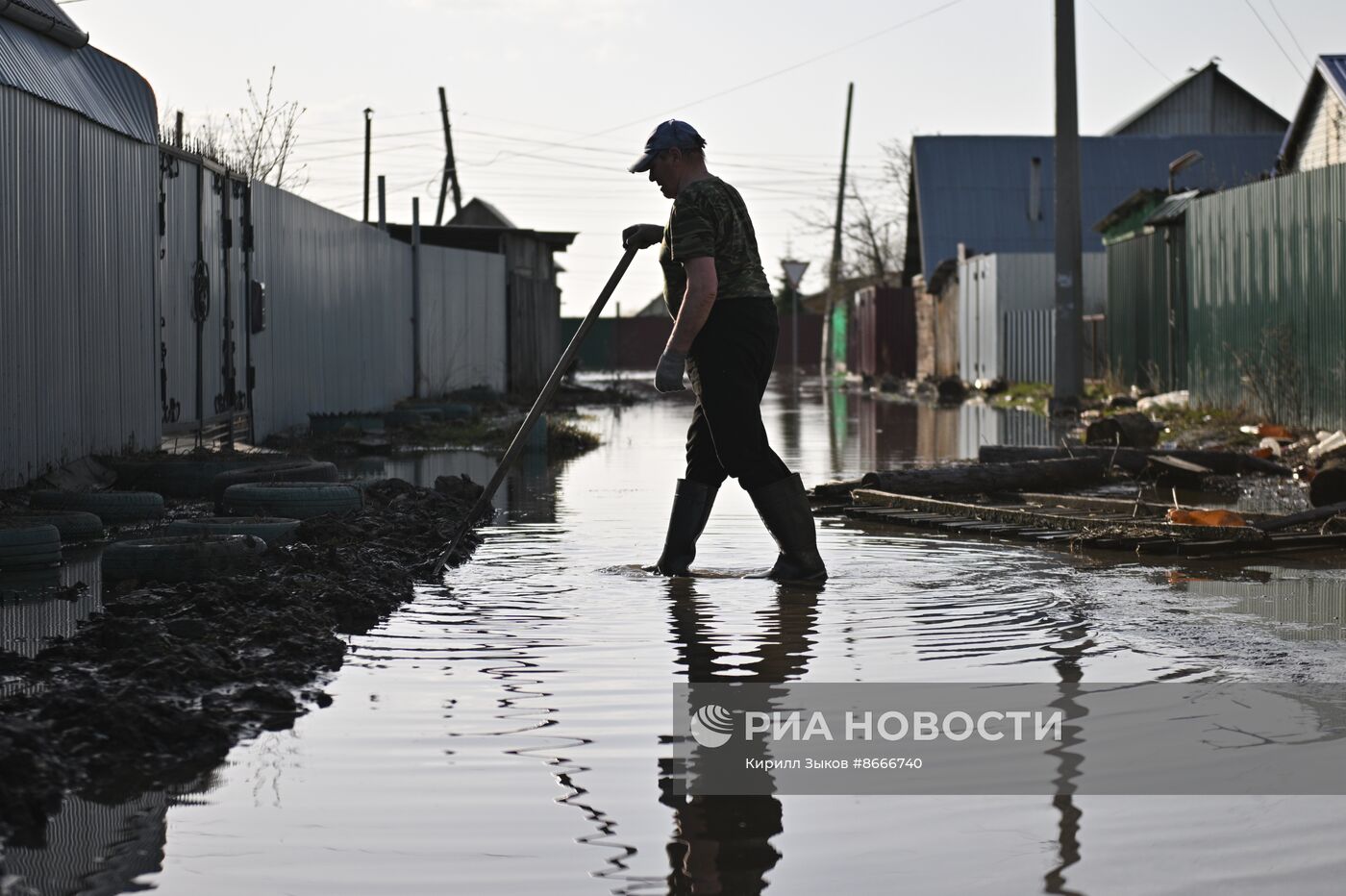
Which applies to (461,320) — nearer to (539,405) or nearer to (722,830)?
(539,405)

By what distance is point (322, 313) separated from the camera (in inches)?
747

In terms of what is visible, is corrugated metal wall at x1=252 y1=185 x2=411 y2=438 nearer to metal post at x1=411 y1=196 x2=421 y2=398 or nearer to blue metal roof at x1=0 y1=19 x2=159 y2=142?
metal post at x1=411 y1=196 x2=421 y2=398

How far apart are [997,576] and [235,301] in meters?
9.11

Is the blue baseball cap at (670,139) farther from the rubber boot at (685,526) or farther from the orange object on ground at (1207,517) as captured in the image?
the orange object on ground at (1207,517)

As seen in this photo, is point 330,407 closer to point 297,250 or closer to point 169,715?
point 297,250

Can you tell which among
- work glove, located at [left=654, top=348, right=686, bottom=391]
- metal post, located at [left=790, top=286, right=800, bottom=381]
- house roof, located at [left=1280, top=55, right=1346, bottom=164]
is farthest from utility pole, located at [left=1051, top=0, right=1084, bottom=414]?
metal post, located at [left=790, top=286, right=800, bottom=381]

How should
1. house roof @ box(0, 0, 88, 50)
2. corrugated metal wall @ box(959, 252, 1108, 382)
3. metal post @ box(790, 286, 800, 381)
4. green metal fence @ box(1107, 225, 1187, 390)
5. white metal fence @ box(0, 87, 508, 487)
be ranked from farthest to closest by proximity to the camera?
metal post @ box(790, 286, 800, 381) → corrugated metal wall @ box(959, 252, 1108, 382) → green metal fence @ box(1107, 225, 1187, 390) → house roof @ box(0, 0, 88, 50) → white metal fence @ box(0, 87, 508, 487)

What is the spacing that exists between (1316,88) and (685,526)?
3392cm

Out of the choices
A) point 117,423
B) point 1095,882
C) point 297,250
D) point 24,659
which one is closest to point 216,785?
point 24,659

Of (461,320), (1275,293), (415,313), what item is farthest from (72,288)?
(461,320)

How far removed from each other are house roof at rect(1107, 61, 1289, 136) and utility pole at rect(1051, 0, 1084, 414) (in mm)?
41522

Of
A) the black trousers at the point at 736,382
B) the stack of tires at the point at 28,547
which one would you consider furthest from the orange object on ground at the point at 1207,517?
the stack of tires at the point at 28,547

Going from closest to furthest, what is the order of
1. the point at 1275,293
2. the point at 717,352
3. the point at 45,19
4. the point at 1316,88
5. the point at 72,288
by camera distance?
the point at 717,352 → the point at 72,288 → the point at 45,19 → the point at 1275,293 → the point at 1316,88

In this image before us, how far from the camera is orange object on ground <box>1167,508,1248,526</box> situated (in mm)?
9211
